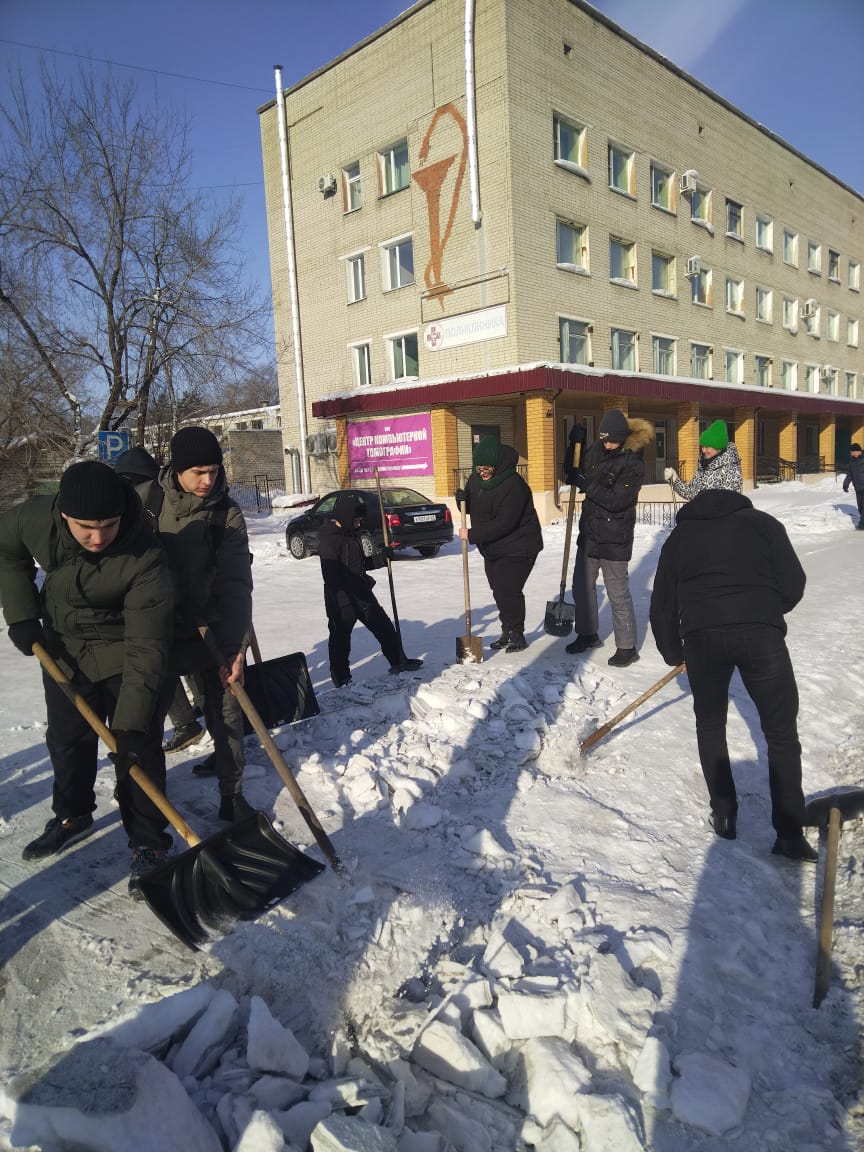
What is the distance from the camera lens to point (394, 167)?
19.8 metres

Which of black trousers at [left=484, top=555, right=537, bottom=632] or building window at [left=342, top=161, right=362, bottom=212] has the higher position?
building window at [left=342, top=161, right=362, bottom=212]

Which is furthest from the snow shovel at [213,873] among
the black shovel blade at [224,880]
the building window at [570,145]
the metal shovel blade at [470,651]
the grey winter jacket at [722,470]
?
the building window at [570,145]

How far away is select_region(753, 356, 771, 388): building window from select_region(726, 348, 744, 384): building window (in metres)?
1.19

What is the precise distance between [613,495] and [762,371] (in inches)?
1019

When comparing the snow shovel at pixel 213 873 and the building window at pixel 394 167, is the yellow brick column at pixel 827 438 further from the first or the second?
the snow shovel at pixel 213 873

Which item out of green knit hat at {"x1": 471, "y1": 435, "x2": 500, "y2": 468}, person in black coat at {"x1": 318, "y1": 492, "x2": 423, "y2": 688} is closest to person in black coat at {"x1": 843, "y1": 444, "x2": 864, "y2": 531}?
green knit hat at {"x1": 471, "y1": 435, "x2": 500, "y2": 468}

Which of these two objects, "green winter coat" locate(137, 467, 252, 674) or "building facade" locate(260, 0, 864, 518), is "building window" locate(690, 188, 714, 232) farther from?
"green winter coat" locate(137, 467, 252, 674)

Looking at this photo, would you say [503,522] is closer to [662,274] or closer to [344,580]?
[344,580]

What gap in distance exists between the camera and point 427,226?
19047 mm

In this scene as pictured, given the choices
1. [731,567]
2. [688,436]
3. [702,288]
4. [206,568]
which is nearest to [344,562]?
[206,568]

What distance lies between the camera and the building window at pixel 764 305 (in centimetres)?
2698

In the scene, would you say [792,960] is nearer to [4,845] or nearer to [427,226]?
[4,845]

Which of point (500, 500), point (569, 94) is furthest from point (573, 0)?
point (500, 500)

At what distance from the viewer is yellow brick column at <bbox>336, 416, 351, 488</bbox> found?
2169cm
